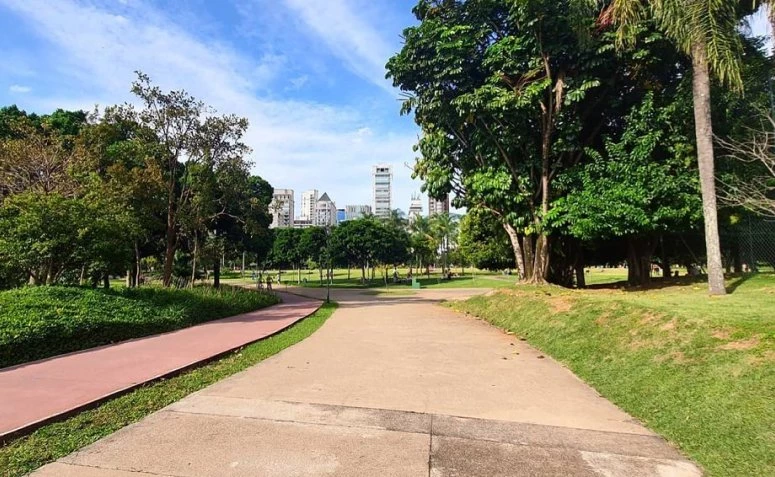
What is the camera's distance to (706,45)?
9547 millimetres

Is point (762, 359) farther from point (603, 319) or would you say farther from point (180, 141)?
point (180, 141)

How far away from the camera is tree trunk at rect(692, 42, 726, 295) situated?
1071 centimetres

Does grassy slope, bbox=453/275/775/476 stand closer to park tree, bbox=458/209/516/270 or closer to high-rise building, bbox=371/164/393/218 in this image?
park tree, bbox=458/209/516/270

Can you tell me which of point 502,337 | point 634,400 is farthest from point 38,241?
point 634,400

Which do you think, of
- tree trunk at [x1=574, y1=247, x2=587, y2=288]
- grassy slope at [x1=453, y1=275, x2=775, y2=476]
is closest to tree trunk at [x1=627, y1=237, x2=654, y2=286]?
tree trunk at [x1=574, y1=247, x2=587, y2=288]

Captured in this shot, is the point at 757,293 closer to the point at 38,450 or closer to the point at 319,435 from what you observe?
the point at 319,435

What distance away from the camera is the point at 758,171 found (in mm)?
13508

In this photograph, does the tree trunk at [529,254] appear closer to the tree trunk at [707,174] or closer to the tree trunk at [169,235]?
the tree trunk at [707,174]

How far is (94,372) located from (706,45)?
12.9 meters

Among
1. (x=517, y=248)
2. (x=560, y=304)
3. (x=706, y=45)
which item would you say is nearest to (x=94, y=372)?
(x=560, y=304)

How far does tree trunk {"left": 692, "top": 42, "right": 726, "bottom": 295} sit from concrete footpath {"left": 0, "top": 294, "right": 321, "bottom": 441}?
1078cm

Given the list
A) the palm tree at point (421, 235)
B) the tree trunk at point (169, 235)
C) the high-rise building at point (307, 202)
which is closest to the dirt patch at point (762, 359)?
the tree trunk at point (169, 235)

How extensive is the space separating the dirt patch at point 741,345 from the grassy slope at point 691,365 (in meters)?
0.01

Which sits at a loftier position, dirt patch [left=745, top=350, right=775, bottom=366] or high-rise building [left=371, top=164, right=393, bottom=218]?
high-rise building [left=371, top=164, right=393, bottom=218]
